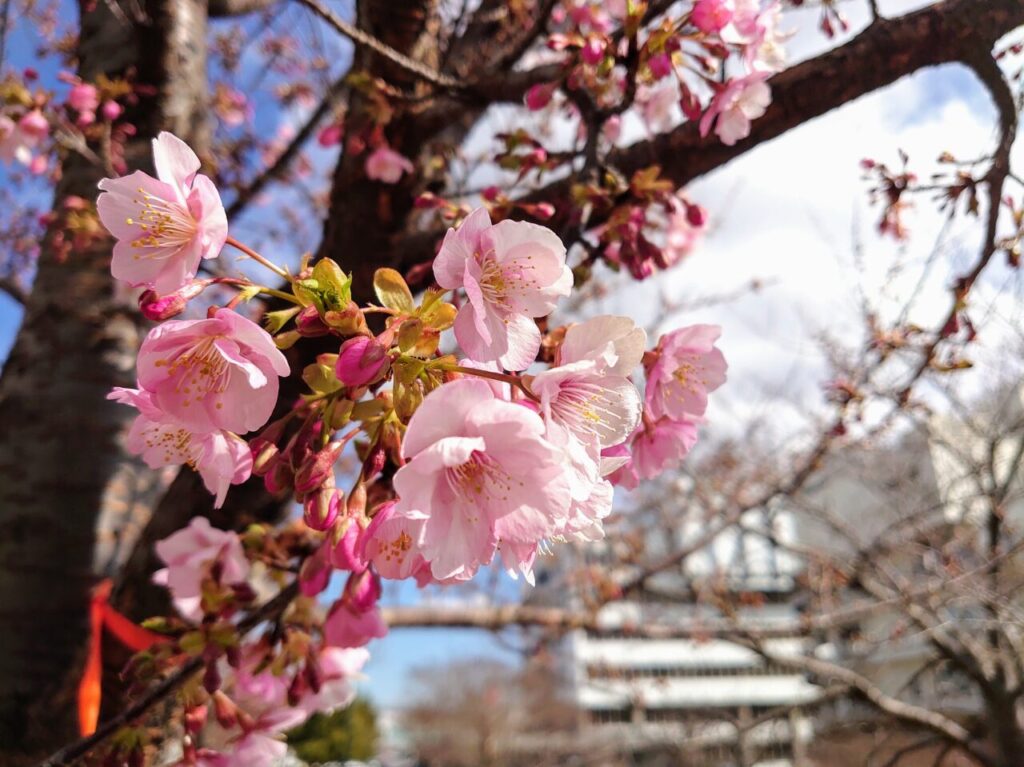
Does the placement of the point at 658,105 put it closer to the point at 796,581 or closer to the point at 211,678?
the point at 211,678

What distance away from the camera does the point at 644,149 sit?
4.38ft

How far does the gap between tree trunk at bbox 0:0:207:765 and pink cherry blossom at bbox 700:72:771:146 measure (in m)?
1.63

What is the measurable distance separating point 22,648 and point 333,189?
130cm

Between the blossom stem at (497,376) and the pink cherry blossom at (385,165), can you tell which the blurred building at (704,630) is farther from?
the blossom stem at (497,376)

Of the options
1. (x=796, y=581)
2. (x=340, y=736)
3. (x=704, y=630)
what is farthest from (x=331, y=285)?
(x=340, y=736)

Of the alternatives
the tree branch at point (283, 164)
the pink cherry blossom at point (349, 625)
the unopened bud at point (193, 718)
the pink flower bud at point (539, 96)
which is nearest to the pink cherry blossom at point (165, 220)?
the pink cherry blossom at point (349, 625)

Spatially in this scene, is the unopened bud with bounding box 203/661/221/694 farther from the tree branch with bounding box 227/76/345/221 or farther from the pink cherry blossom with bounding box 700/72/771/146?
the tree branch with bounding box 227/76/345/221

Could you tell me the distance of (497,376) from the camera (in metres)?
0.62

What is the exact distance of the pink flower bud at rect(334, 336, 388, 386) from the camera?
0.57 metres

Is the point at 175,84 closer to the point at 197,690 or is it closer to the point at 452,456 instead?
the point at 197,690

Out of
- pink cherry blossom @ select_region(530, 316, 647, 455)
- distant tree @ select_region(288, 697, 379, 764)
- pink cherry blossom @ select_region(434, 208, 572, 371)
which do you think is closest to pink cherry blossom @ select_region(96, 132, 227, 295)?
pink cherry blossom @ select_region(434, 208, 572, 371)

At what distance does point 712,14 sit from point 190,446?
3.43 feet

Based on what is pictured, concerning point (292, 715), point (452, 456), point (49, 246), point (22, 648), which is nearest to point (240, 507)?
point (292, 715)

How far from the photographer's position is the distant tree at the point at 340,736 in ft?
48.2
